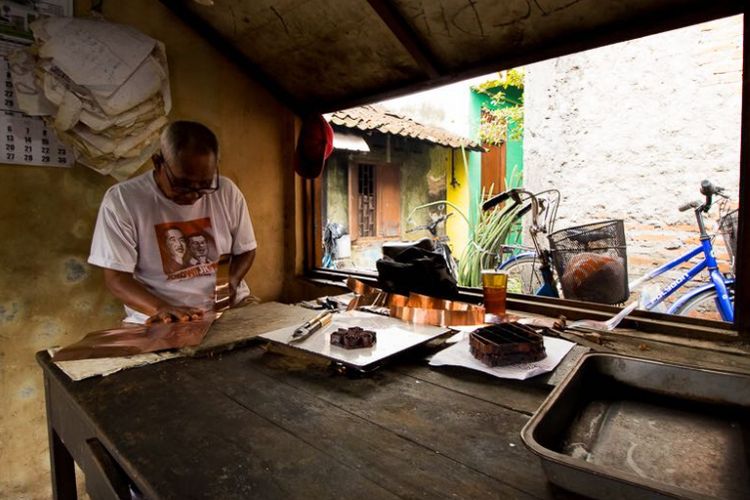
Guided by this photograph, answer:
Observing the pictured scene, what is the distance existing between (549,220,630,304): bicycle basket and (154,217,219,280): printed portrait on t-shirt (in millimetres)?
2070

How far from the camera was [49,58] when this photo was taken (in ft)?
6.15

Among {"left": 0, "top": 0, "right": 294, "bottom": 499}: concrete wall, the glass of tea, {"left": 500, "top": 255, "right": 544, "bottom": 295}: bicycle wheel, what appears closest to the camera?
the glass of tea

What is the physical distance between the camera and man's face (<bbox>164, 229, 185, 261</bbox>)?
203 cm

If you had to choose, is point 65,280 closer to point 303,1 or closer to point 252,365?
point 252,365

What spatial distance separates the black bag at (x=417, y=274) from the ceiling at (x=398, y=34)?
87cm

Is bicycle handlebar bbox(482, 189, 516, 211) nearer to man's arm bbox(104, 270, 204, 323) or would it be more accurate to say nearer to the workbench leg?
man's arm bbox(104, 270, 204, 323)

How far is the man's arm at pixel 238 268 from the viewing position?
7.57 feet

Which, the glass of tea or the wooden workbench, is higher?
the glass of tea

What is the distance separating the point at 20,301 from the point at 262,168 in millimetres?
1480

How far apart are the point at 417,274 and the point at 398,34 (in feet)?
3.43

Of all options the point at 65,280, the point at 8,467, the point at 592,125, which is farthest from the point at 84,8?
the point at 592,125

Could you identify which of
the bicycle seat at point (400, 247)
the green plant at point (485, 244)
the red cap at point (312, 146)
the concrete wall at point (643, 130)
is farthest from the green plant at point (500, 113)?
the bicycle seat at point (400, 247)

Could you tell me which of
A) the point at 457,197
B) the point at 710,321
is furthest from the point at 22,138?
the point at 457,197

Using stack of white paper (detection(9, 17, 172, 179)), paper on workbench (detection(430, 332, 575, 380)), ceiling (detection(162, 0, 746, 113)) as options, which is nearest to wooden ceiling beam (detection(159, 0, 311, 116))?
ceiling (detection(162, 0, 746, 113))
